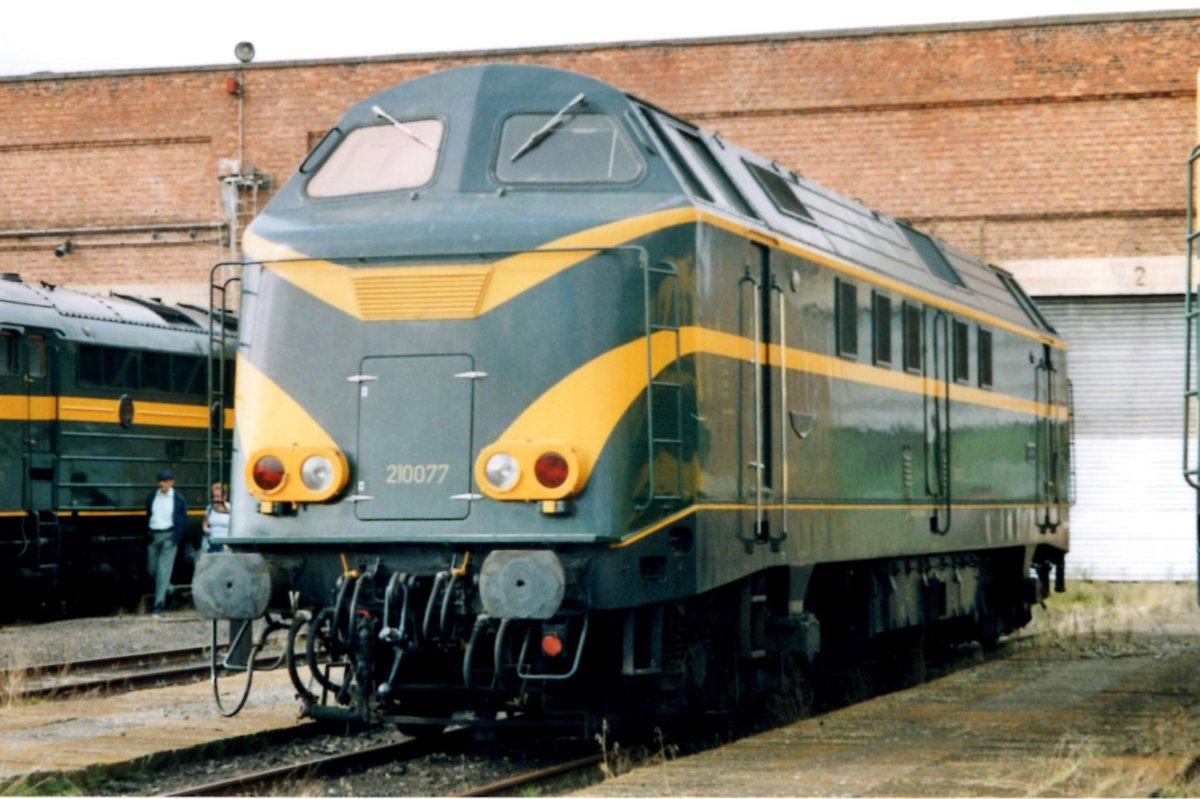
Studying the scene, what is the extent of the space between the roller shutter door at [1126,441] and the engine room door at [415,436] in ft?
61.9

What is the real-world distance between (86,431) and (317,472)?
1205 cm

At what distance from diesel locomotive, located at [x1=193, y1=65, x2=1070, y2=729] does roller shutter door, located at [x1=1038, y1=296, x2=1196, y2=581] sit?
1679 cm

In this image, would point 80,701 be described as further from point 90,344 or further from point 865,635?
point 90,344

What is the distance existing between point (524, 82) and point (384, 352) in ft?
6.01

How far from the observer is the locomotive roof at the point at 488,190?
9703mm

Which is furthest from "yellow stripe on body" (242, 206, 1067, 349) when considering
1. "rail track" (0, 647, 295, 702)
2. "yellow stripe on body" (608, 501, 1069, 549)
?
"rail track" (0, 647, 295, 702)

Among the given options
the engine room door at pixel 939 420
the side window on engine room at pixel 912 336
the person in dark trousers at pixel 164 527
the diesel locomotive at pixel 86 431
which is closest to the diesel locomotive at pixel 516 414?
the side window on engine room at pixel 912 336

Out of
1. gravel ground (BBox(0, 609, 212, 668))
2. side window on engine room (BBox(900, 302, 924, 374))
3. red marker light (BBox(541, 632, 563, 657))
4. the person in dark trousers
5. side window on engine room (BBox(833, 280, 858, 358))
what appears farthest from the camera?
the person in dark trousers

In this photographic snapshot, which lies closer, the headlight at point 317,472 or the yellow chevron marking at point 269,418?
the headlight at point 317,472

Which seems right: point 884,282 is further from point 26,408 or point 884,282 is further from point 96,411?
point 96,411

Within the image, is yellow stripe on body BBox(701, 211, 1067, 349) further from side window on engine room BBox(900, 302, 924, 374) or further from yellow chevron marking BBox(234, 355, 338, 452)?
yellow chevron marking BBox(234, 355, 338, 452)

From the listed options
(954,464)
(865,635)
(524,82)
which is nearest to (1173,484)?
(954,464)

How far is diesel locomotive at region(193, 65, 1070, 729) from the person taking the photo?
9305 mm

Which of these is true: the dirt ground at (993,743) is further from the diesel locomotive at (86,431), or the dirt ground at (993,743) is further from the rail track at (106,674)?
the diesel locomotive at (86,431)
